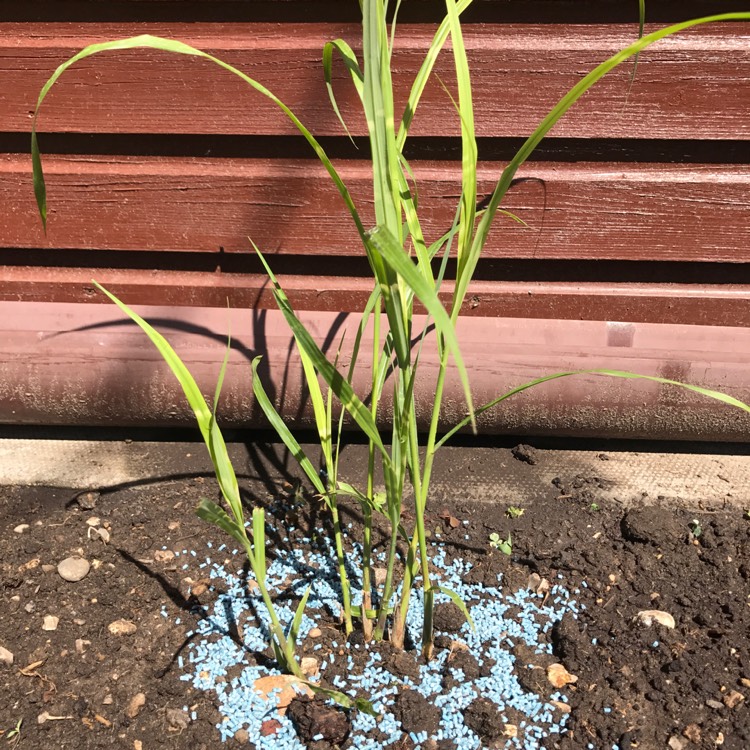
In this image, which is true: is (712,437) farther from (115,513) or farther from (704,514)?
(115,513)

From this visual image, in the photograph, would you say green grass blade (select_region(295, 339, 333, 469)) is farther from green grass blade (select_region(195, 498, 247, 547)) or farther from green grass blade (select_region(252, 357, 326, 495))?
green grass blade (select_region(195, 498, 247, 547))

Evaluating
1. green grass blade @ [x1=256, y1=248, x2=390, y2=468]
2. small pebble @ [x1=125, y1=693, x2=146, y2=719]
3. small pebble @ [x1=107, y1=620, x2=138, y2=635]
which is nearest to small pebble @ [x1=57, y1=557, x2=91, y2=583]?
small pebble @ [x1=107, y1=620, x2=138, y2=635]

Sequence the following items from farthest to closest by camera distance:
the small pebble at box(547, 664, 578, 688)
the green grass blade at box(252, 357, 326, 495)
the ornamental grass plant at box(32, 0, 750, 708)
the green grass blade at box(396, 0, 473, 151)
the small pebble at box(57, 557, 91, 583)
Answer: the small pebble at box(57, 557, 91, 583), the small pebble at box(547, 664, 578, 688), the green grass blade at box(252, 357, 326, 495), the green grass blade at box(396, 0, 473, 151), the ornamental grass plant at box(32, 0, 750, 708)

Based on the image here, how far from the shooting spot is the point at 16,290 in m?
2.12

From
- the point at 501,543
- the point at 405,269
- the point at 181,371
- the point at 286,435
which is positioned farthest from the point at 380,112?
the point at 501,543

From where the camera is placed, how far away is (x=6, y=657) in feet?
4.37

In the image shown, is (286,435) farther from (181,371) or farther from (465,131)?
(465,131)

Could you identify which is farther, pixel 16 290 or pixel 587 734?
pixel 16 290

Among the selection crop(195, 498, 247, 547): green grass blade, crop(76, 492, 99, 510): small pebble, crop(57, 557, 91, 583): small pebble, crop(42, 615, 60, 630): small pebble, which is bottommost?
crop(42, 615, 60, 630): small pebble

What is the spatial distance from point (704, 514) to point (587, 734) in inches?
28.2

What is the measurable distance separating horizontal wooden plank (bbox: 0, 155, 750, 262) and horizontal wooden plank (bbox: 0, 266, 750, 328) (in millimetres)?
103

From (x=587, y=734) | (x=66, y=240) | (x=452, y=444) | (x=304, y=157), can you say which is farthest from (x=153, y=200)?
(x=587, y=734)

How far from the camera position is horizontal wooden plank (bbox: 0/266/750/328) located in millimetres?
2027

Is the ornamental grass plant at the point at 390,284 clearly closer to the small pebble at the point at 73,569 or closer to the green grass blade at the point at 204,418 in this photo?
the green grass blade at the point at 204,418
